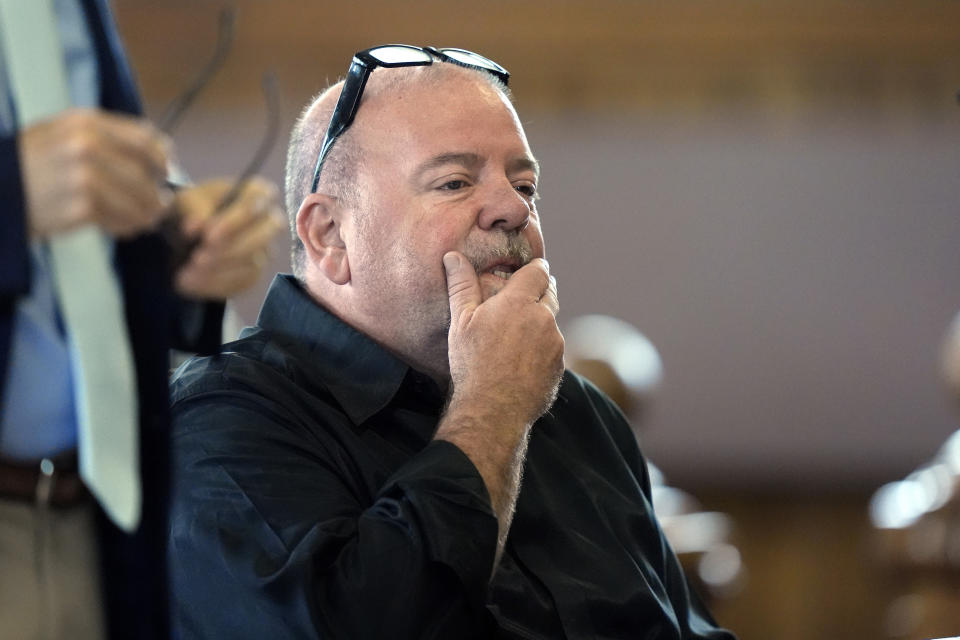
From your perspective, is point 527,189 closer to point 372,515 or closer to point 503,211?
point 503,211

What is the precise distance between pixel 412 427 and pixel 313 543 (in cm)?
39

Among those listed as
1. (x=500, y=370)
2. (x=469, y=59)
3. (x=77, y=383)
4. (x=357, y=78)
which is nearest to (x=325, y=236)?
(x=357, y=78)

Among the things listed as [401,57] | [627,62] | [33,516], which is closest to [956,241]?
[627,62]

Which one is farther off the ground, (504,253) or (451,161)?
(451,161)

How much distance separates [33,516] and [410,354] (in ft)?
2.87

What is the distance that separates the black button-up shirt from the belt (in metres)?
0.36

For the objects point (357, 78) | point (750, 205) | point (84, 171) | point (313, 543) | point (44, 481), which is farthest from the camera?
point (750, 205)

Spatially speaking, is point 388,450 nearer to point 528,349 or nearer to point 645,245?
point 528,349

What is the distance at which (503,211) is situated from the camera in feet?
6.90

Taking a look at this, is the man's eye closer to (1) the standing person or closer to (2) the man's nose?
(2) the man's nose

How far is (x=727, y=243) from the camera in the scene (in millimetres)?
5598

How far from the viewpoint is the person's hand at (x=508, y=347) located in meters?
1.88

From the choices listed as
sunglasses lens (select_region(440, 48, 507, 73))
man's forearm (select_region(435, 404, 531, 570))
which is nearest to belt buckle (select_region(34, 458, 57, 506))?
man's forearm (select_region(435, 404, 531, 570))

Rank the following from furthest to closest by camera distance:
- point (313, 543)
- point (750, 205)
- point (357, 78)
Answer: point (750, 205), point (357, 78), point (313, 543)
